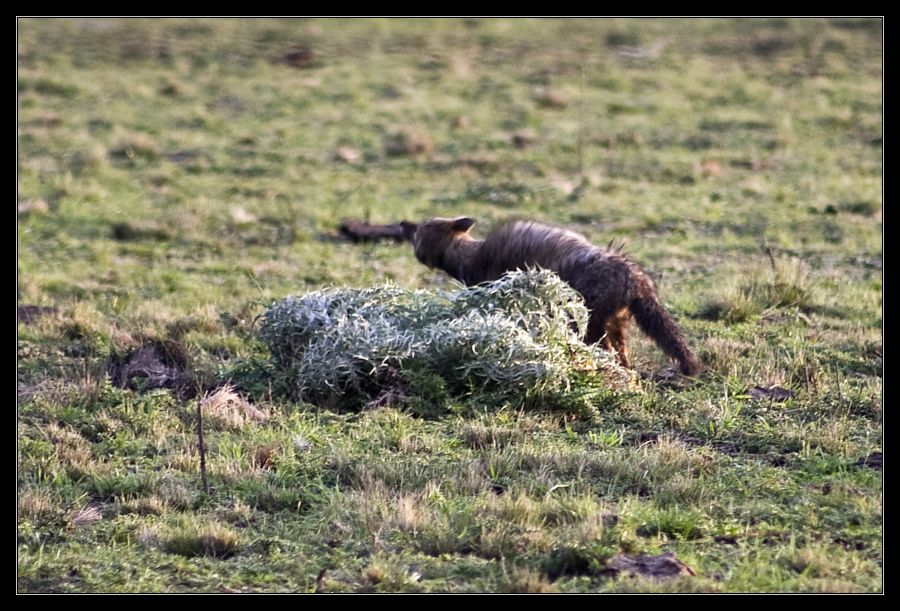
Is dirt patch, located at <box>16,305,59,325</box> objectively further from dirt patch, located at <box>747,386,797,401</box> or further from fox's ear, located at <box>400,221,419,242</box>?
dirt patch, located at <box>747,386,797,401</box>

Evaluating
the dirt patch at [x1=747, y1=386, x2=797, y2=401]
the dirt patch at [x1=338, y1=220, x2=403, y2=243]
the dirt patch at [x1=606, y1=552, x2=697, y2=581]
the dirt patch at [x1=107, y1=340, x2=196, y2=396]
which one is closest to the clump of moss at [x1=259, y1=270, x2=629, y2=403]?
the dirt patch at [x1=107, y1=340, x2=196, y2=396]

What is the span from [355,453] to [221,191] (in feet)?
35.9

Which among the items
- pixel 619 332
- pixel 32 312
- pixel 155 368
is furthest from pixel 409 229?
pixel 32 312

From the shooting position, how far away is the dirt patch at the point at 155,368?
8.22 m

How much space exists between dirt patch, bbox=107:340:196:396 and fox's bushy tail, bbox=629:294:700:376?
3101 mm

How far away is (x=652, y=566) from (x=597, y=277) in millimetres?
3468

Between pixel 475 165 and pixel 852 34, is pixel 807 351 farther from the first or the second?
pixel 852 34

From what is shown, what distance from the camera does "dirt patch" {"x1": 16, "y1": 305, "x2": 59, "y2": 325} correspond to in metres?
10.3

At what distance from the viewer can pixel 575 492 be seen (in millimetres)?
6125

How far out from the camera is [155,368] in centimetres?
847

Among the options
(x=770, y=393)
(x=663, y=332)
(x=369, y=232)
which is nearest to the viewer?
(x=770, y=393)

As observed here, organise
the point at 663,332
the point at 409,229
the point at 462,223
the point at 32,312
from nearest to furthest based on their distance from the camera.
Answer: the point at 663,332 → the point at 462,223 → the point at 409,229 → the point at 32,312

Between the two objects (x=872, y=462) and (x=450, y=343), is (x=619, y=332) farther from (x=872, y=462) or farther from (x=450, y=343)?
(x=872, y=462)

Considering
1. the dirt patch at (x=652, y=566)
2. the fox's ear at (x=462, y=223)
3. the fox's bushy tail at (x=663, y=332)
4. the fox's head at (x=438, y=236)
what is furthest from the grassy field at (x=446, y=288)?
the fox's ear at (x=462, y=223)
